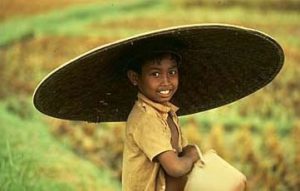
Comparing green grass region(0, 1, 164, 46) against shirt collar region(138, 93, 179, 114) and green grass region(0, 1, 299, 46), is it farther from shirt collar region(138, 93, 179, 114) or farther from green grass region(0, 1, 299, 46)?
shirt collar region(138, 93, 179, 114)

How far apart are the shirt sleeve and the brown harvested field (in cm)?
150

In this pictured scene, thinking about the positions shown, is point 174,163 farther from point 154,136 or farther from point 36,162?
point 36,162

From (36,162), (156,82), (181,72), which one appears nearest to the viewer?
(156,82)

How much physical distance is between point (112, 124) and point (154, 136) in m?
1.45

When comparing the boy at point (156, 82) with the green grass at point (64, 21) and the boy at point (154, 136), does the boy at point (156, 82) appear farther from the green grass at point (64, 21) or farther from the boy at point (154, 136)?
the green grass at point (64, 21)

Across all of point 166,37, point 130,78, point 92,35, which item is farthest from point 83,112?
point 92,35

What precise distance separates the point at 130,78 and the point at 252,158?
1469mm

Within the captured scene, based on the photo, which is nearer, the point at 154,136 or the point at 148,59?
the point at 154,136

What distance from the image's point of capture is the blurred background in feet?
13.5

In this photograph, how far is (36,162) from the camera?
405 cm

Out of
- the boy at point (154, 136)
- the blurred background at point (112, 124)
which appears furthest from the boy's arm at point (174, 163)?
the blurred background at point (112, 124)

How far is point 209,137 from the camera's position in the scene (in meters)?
4.16

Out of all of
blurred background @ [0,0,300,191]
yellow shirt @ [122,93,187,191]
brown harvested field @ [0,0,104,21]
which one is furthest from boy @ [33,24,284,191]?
brown harvested field @ [0,0,104,21]

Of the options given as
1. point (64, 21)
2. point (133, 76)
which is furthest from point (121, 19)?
point (133, 76)
